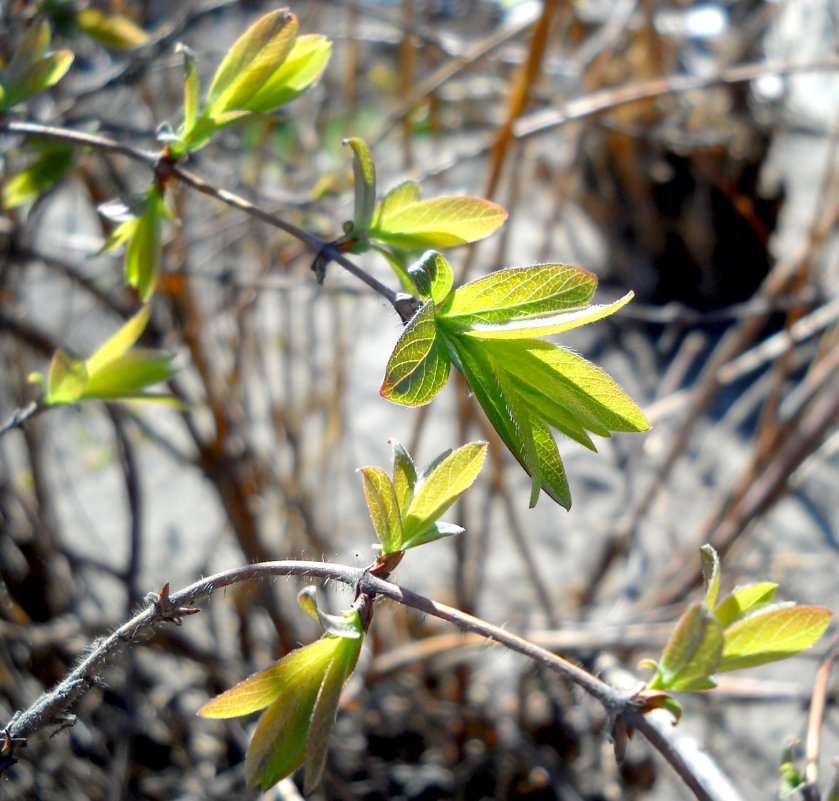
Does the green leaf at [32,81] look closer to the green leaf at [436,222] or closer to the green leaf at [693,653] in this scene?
the green leaf at [436,222]

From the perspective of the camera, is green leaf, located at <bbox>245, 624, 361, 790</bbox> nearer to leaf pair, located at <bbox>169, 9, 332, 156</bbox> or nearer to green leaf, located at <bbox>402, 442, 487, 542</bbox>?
green leaf, located at <bbox>402, 442, 487, 542</bbox>

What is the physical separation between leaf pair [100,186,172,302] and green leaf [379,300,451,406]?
0.77 ft

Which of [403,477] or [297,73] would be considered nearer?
[403,477]

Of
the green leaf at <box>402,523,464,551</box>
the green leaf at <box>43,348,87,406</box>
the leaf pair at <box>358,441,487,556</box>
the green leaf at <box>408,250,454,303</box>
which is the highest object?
the green leaf at <box>408,250,454,303</box>

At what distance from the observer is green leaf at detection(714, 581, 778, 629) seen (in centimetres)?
42

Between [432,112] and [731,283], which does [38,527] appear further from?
[731,283]

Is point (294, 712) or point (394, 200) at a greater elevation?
point (394, 200)

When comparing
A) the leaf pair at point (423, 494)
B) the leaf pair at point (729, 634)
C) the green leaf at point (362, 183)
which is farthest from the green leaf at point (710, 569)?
the green leaf at point (362, 183)

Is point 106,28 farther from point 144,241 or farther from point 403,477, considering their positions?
point 403,477

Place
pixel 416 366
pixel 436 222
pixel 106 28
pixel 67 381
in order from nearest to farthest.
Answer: pixel 416 366 → pixel 436 222 → pixel 67 381 → pixel 106 28

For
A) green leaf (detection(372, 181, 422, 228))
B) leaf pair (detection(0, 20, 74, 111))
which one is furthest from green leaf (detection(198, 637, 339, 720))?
leaf pair (detection(0, 20, 74, 111))

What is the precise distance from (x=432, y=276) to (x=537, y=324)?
51mm

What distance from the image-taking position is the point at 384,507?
40 centimetres

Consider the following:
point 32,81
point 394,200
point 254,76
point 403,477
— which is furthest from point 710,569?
point 32,81
